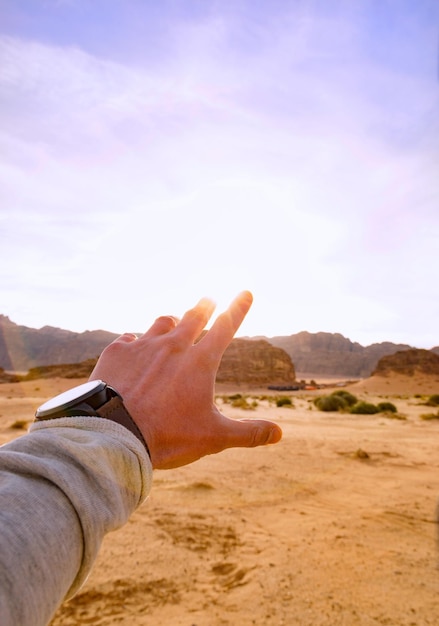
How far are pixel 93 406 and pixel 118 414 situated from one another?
0.08 metres

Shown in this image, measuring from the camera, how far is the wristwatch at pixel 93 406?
1.38m

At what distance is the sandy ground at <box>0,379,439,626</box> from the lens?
12.3 feet

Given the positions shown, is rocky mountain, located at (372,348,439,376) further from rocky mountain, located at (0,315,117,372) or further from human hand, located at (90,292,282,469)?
human hand, located at (90,292,282,469)

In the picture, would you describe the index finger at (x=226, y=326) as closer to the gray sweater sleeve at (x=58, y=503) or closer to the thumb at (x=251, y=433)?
the thumb at (x=251, y=433)

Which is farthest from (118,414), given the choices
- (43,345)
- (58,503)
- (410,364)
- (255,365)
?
(43,345)

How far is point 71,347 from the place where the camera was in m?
117

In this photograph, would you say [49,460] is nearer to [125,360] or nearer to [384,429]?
[125,360]

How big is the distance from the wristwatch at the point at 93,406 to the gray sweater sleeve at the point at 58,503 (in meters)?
0.05

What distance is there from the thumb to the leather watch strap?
1.31ft

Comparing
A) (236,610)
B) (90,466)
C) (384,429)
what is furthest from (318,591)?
(384,429)

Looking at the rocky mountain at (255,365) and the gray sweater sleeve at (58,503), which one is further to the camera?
the rocky mountain at (255,365)

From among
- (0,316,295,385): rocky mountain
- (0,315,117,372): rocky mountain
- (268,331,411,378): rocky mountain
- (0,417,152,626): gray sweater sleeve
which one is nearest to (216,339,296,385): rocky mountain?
(0,316,295,385): rocky mountain

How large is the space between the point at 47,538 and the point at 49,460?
0.62 feet

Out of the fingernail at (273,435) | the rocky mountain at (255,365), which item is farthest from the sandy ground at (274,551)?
the rocky mountain at (255,365)
